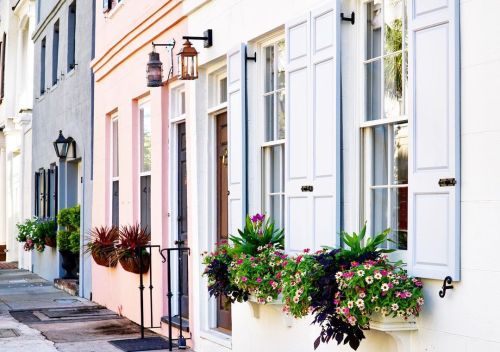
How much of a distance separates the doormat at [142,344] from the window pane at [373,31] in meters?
4.46

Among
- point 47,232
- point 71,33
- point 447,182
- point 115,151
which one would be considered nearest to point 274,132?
point 447,182

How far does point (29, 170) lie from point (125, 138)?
34.0 feet

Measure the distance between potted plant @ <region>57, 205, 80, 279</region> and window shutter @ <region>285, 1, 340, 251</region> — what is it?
9.33 metres

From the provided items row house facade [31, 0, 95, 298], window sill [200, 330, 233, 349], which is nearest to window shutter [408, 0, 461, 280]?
window sill [200, 330, 233, 349]

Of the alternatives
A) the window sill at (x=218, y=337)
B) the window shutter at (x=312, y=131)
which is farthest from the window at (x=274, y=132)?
the window sill at (x=218, y=337)

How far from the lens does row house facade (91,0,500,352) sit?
17.5ft

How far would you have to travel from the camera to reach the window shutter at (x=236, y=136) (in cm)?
845

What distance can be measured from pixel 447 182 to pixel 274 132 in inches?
115

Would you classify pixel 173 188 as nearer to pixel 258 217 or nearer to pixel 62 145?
pixel 258 217

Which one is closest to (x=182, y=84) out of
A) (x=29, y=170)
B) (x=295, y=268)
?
(x=295, y=268)

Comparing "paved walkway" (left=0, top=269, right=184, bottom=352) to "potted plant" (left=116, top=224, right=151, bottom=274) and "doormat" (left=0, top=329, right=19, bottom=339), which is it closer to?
"doormat" (left=0, top=329, right=19, bottom=339)

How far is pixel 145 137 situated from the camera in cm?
1227

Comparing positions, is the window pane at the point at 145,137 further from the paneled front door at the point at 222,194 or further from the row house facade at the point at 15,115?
the row house facade at the point at 15,115

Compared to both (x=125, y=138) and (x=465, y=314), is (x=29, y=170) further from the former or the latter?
(x=465, y=314)
